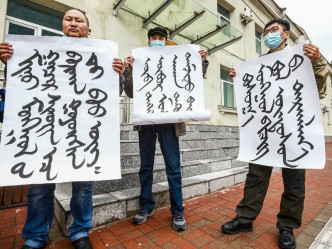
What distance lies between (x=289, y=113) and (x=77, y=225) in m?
2.05

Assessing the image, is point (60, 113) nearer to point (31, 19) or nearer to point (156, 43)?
point (156, 43)

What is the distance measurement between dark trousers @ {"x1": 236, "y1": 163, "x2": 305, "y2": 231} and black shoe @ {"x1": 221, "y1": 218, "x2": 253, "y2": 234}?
6cm

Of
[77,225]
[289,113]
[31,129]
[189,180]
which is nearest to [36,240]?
[77,225]

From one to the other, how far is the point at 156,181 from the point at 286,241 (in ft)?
5.29

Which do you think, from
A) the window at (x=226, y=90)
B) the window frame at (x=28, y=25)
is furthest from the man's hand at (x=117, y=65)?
the window at (x=226, y=90)

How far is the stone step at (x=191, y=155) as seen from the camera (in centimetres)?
270

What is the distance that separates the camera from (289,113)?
1.66 metres

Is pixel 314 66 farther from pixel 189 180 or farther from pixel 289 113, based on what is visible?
pixel 189 180

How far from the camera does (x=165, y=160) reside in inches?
78.7

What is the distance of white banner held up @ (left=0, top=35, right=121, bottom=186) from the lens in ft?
4.42

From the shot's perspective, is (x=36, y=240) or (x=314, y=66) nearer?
(x=36, y=240)

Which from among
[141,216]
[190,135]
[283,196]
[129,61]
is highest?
[129,61]

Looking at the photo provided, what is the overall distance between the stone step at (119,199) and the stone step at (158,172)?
3.0 inches

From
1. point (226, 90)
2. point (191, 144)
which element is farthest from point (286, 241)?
point (226, 90)
